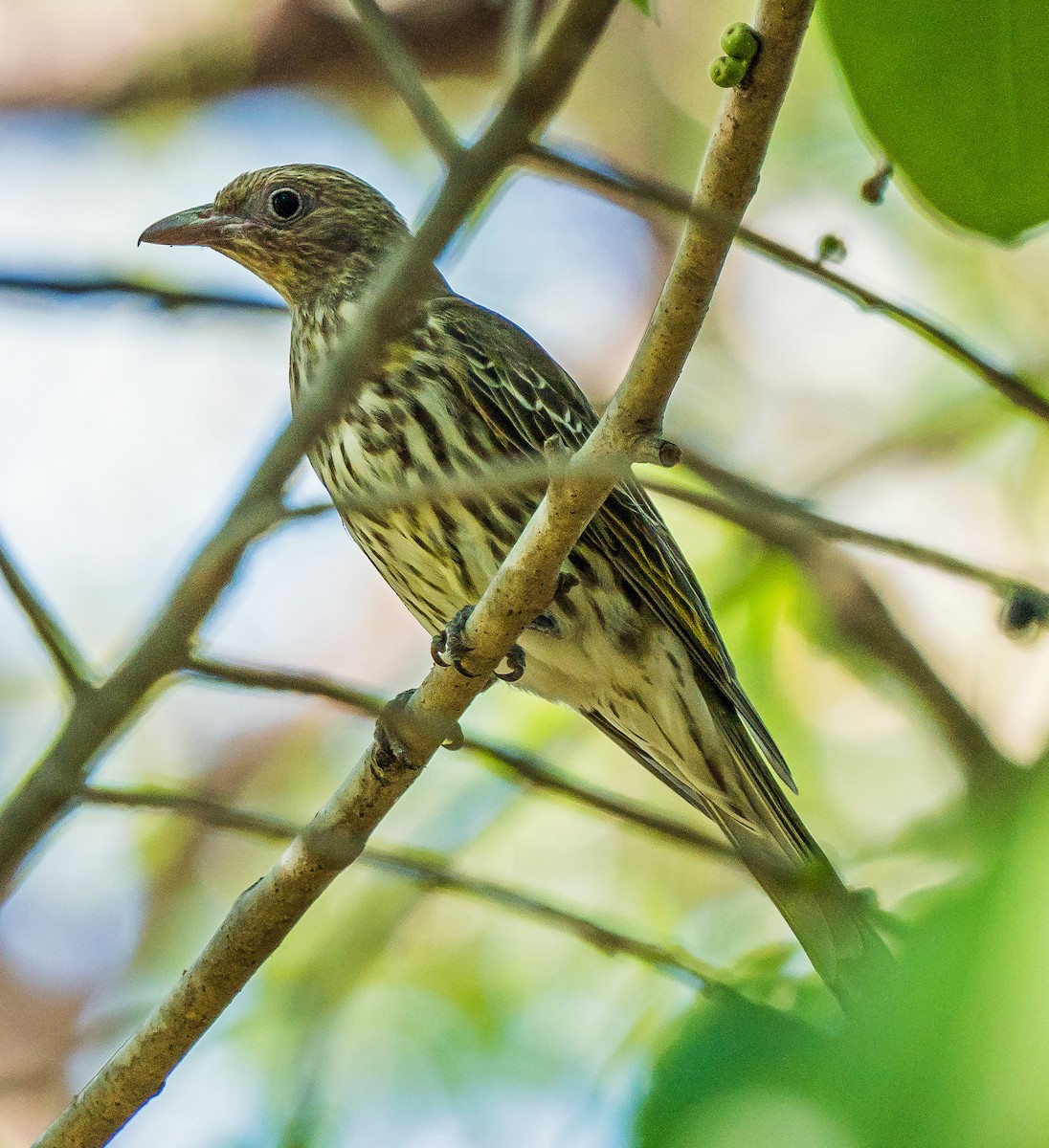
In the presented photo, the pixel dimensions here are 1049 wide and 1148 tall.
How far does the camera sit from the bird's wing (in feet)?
11.7

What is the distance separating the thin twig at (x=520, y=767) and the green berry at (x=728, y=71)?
959 millimetres

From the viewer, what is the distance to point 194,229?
4.07m

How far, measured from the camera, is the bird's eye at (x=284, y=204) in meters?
4.25

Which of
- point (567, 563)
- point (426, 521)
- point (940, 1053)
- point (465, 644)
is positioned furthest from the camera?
point (567, 563)

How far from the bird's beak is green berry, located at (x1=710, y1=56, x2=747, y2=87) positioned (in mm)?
2589

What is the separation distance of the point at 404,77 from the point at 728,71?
408mm

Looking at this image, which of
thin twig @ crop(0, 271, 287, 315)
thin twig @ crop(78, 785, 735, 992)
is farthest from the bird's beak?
thin twig @ crop(78, 785, 735, 992)

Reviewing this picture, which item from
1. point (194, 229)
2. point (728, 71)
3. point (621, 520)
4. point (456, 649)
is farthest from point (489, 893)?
point (194, 229)

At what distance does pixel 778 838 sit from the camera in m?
3.69

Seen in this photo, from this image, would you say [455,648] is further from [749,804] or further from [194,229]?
[194,229]

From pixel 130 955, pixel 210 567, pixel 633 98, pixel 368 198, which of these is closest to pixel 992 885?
pixel 210 567

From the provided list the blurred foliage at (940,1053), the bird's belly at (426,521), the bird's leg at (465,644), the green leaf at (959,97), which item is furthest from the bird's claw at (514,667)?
the blurred foliage at (940,1053)

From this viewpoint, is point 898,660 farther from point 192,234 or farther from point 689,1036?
point 689,1036

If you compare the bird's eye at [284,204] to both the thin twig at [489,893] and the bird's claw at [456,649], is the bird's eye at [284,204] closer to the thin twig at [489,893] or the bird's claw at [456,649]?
the bird's claw at [456,649]
